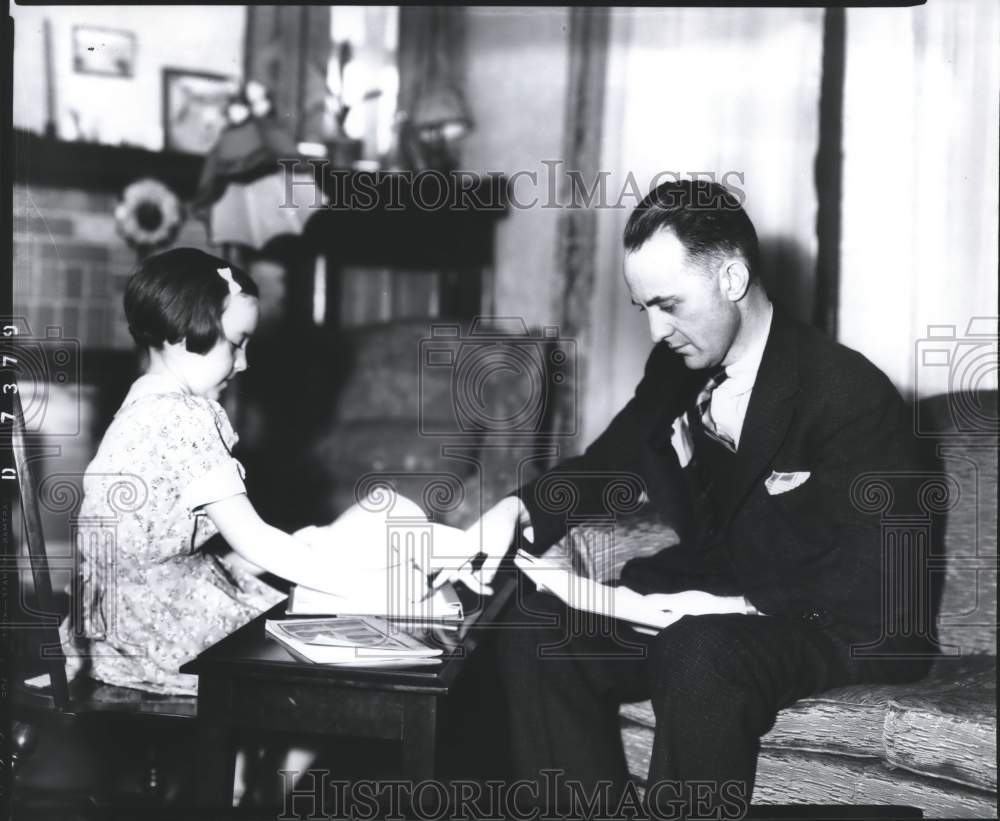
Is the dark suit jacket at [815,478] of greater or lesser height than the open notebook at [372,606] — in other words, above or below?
above

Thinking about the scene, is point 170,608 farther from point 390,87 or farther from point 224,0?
point 390,87

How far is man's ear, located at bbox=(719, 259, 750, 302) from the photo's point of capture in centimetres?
173

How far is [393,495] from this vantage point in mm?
1721

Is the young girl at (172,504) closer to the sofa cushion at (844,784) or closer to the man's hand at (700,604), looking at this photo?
the man's hand at (700,604)

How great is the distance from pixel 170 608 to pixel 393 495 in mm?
423

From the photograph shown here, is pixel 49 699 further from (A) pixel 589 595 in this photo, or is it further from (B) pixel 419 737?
(A) pixel 589 595

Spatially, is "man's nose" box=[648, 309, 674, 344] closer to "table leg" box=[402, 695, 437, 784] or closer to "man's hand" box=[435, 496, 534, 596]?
"man's hand" box=[435, 496, 534, 596]

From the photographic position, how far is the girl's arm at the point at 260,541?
1578 millimetres

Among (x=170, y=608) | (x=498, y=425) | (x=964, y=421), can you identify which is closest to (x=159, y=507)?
(x=170, y=608)

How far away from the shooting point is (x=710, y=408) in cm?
199

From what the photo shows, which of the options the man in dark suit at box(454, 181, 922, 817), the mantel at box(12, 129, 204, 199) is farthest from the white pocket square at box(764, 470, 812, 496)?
the mantel at box(12, 129, 204, 199)

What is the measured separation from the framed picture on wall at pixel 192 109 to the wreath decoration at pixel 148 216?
28cm

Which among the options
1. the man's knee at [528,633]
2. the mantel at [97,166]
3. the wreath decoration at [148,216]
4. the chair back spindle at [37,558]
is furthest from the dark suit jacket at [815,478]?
the mantel at [97,166]

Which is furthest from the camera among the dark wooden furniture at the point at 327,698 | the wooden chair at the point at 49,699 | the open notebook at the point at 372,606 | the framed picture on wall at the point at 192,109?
the framed picture on wall at the point at 192,109
